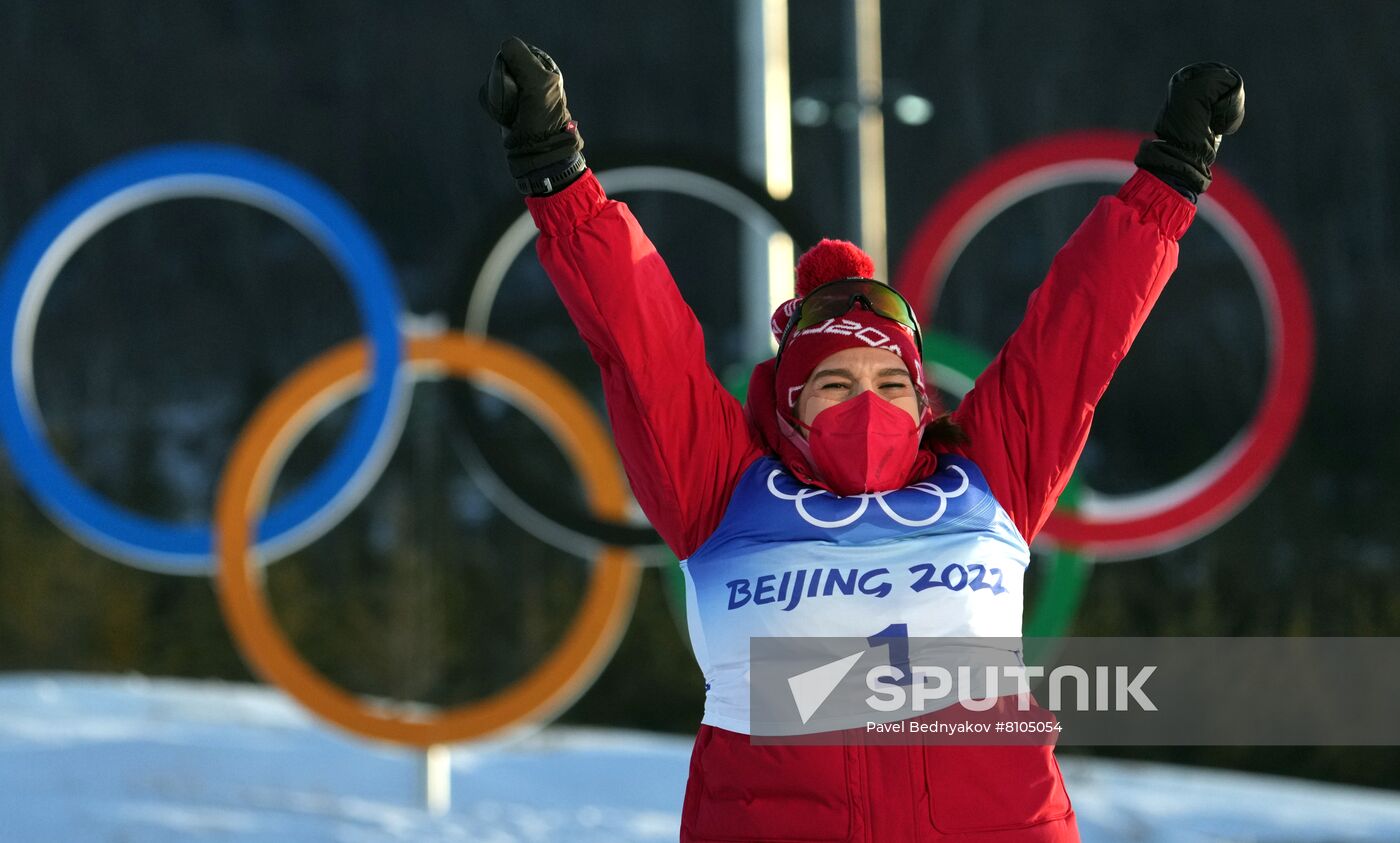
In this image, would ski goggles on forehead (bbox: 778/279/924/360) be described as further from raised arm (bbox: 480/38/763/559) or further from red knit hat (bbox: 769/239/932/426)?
raised arm (bbox: 480/38/763/559)

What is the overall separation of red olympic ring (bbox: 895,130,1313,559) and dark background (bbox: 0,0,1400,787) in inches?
285

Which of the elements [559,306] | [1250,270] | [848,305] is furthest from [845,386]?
[559,306]

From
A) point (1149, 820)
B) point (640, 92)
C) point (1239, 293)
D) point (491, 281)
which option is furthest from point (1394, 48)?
point (491, 281)

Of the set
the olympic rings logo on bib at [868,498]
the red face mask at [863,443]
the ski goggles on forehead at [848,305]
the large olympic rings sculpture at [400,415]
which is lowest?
the olympic rings logo on bib at [868,498]

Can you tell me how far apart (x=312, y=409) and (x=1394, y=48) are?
48.3ft

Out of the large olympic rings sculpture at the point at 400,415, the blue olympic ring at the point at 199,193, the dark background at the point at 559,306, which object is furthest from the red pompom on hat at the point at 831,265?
the dark background at the point at 559,306

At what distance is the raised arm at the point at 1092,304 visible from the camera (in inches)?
108

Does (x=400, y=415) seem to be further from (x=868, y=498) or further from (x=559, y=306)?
(x=559, y=306)

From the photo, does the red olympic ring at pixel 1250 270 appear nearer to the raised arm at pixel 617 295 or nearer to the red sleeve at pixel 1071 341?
the red sleeve at pixel 1071 341

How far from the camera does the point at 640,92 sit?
54.3 ft

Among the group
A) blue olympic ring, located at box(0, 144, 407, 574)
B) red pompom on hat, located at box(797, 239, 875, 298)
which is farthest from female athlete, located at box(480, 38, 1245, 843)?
blue olympic ring, located at box(0, 144, 407, 574)

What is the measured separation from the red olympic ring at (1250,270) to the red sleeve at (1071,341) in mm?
3221

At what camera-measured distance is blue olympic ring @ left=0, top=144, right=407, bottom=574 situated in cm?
598

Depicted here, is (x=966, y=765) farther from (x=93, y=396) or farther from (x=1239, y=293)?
(x=93, y=396)
